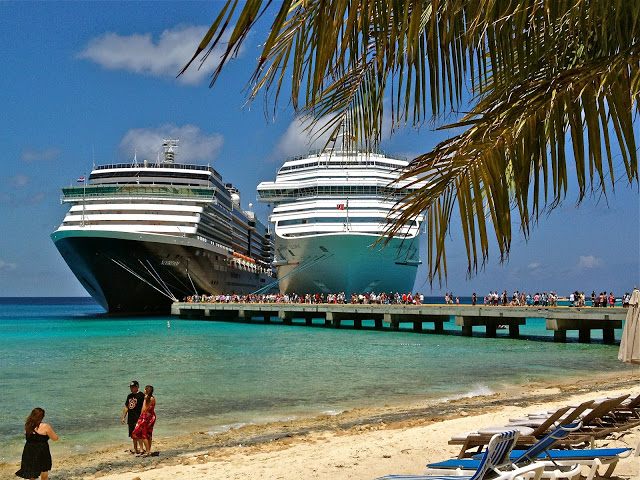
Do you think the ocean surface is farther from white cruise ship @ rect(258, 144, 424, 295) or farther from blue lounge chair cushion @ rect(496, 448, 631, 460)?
white cruise ship @ rect(258, 144, 424, 295)

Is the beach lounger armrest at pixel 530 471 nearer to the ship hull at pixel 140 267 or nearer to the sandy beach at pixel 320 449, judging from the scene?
the sandy beach at pixel 320 449

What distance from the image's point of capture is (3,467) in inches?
333

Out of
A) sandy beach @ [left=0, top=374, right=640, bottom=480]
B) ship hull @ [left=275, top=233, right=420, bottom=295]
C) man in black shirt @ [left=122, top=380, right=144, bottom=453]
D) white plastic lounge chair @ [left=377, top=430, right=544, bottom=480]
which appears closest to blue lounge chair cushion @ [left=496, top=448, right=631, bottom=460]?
white plastic lounge chair @ [left=377, top=430, right=544, bottom=480]

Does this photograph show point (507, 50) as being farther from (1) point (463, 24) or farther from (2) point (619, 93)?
(2) point (619, 93)

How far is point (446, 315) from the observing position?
112 ft

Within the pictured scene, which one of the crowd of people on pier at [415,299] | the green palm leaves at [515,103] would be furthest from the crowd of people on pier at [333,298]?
the green palm leaves at [515,103]

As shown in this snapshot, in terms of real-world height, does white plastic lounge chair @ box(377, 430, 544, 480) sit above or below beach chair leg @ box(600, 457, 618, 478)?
above

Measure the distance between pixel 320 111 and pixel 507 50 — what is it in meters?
0.75

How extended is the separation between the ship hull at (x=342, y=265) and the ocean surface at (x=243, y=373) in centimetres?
921

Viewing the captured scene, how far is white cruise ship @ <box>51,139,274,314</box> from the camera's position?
42.6 metres

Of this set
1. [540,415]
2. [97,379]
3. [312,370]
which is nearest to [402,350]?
[312,370]

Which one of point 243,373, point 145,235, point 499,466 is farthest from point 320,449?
point 145,235

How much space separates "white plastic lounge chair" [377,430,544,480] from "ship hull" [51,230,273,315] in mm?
39157

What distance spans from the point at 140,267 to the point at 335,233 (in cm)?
1360
